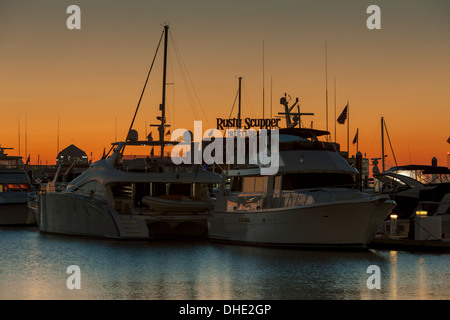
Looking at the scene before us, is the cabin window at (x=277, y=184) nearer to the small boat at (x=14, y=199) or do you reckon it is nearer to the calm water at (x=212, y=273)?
the calm water at (x=212, y=273)

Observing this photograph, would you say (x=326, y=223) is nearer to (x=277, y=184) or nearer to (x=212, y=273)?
(x=277, y=184)

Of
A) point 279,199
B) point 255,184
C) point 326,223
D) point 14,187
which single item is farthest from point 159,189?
point 14,187

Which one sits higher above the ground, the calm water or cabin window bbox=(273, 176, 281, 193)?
cabin window bbox=(273, 176, 281, 193)

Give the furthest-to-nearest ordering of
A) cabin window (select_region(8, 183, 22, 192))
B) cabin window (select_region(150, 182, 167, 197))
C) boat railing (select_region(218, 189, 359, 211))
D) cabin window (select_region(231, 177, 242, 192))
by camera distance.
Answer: cabin window (select_region(8, 183, 22, 192)) → cabin window (select_region(150, 182, 167, 197)) → cabin window (select_region(231, 177, 242, 192)) → boat railing (select_region(218, 189, 359, 211))

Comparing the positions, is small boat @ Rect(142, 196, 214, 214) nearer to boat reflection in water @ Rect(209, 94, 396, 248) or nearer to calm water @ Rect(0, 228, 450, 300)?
boat reflection in water @ Rect(209, 94, 396, 248)

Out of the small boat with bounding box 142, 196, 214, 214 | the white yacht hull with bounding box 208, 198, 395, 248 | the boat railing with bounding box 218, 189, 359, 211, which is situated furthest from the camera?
the small boat with bounding box 142, 196, 214, 214

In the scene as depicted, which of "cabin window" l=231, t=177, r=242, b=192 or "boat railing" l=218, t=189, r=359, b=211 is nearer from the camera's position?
"boat railing" l=218, t=189, r=359, b=211

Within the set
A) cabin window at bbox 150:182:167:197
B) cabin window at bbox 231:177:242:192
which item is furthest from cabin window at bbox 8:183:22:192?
cabin window at bbox 231:177:242:192

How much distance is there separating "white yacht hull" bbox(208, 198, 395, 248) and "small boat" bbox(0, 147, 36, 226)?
92.1ft

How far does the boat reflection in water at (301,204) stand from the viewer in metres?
29.1

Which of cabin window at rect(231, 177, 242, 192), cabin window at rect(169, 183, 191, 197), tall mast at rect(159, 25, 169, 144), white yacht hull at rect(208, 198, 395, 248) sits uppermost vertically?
tall mast at rect(159, 25, 169, 144)

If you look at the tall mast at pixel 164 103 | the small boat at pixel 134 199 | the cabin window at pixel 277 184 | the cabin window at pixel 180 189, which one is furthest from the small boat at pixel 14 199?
the cabin window at pixel 277 184

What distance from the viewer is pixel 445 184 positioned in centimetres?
4428

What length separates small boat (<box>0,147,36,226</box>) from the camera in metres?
53.1
